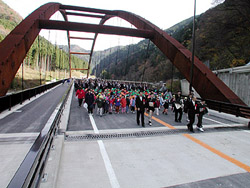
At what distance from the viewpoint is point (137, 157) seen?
17.1 ft

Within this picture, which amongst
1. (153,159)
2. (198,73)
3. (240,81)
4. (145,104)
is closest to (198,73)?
(198,73)

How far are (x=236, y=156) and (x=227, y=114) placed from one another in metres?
6.65

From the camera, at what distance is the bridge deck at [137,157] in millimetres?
3998

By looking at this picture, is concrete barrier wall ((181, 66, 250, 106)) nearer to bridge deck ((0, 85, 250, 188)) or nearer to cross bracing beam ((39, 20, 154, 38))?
cross bracing beam ((39, 20, 154, 38))

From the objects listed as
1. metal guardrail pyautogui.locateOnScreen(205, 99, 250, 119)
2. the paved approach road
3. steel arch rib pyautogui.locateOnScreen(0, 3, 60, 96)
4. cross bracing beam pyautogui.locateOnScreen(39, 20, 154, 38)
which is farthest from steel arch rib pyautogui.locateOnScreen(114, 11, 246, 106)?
steel arch rib pyautogui.locateOnScreen(0, 3, 60, 96)

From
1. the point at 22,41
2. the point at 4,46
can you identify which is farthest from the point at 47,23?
the point at 4,46

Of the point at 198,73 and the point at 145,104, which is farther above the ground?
the point at 198,73

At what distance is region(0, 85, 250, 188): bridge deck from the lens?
4.00m

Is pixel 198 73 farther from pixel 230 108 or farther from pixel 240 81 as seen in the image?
pixel 240 81

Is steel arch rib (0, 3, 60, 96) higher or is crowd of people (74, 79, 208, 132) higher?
steel arch rib (0, 3, 60, 96)

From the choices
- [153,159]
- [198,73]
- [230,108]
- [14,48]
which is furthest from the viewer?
[198,73]

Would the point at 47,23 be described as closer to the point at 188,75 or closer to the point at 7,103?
the point at 7,103

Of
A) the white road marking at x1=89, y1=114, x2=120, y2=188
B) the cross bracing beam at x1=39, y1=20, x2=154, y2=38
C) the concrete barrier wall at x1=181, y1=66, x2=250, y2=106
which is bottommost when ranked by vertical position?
the white road marking at x1=89, y1=114, x2=120, y2=188

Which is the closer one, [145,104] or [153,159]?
[153,159]
